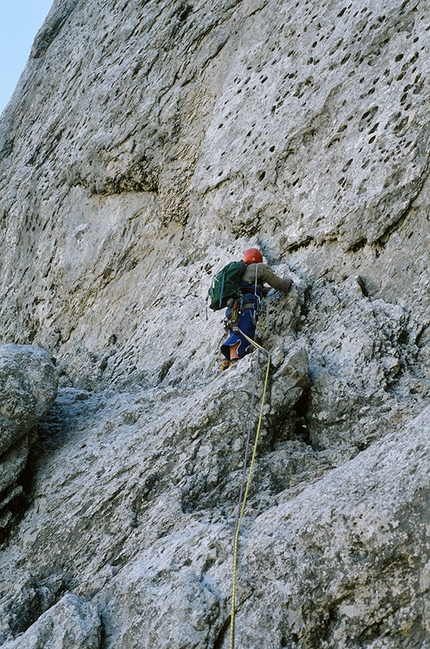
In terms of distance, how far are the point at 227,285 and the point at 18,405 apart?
315cm

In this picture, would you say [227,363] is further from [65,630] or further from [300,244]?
[65,630]

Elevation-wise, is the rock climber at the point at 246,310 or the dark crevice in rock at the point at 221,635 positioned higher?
the rock climber at the point at 246,310

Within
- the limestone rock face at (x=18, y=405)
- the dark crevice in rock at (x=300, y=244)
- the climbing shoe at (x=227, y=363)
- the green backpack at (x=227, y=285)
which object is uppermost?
the limestone rock face at (x=18, y=405)

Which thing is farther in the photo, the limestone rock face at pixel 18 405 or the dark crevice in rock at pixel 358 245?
the dark crevice in rock at pixel 358 245

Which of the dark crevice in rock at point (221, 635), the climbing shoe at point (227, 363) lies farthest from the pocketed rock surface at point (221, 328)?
the climbing shoe at point (227, 363)

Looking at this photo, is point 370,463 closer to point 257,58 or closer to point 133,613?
point 133,613

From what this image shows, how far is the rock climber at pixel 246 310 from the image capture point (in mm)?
9078

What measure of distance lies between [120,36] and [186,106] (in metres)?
4.05

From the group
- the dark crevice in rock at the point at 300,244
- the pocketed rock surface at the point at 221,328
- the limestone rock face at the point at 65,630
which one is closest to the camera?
the pocketed rock surface at the point at 221,328

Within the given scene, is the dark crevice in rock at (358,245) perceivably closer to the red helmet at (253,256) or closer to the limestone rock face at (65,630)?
the red helmet at (253,256)

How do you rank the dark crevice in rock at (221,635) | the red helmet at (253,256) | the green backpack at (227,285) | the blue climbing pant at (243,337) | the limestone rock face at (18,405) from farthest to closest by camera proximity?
the red helmet at (253,256), the green backpack at (227,285), the blue climbing pant at (243,337), the limestone rock face at (18,405), the dark crevice in rock at (221,635)

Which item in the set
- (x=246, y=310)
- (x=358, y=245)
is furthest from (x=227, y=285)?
(x=358, y=245)

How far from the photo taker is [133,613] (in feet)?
18.1

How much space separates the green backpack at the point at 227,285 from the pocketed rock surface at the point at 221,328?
1.94ft
